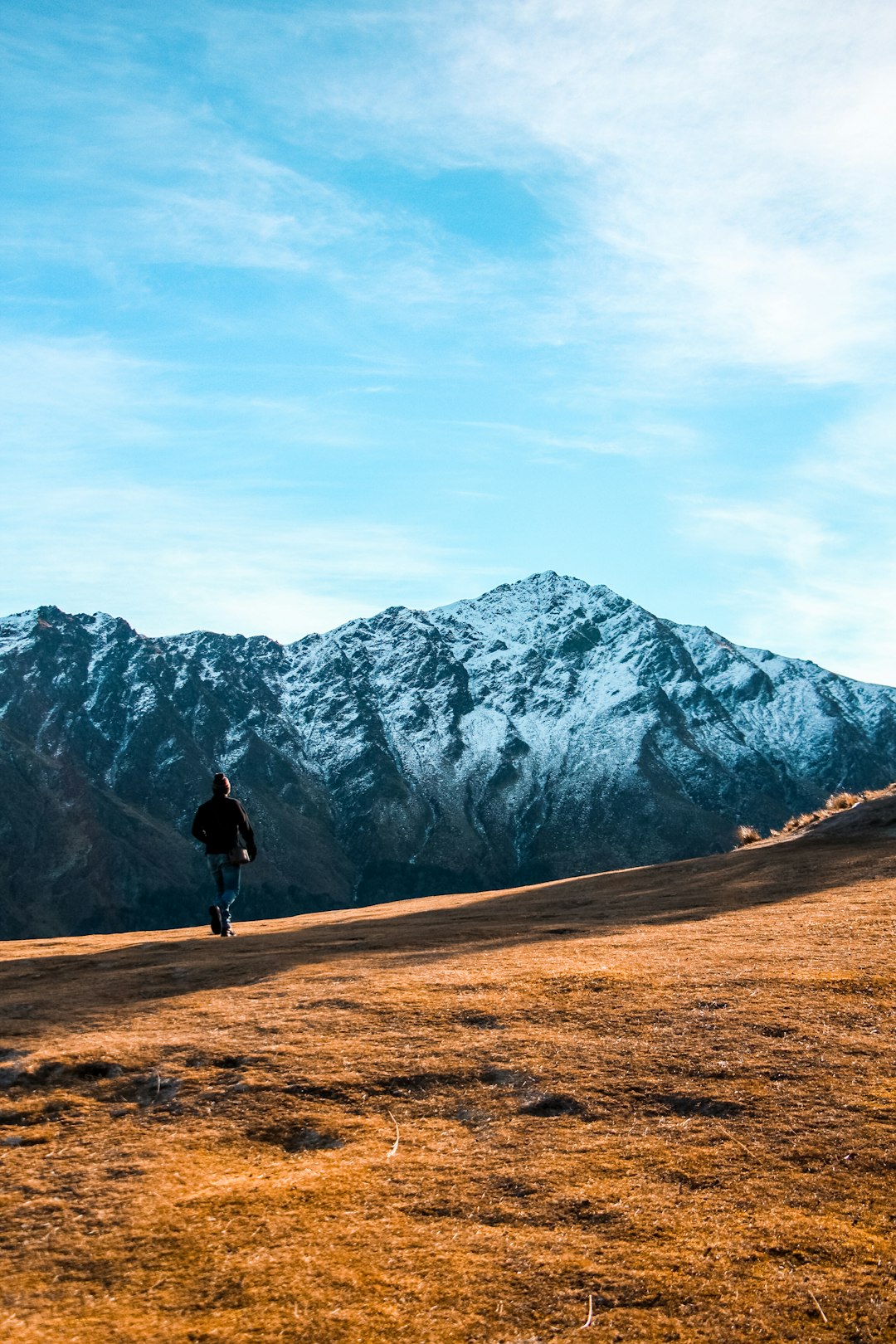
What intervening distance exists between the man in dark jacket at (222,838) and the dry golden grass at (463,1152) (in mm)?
5917

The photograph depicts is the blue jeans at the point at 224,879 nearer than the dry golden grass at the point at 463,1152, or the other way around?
the dry golden grass at the point at 463,1152

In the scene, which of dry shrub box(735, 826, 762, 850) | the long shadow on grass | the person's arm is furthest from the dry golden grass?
dry shrub box(735, 826, 762, 850)

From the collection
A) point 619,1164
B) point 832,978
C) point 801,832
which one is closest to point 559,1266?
point 619,1164

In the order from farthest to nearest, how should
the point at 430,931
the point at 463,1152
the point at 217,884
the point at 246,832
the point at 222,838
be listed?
the point at 217,884
the point at 246,832
the point at 222,838
the point at 430,931
the point at 463,1152

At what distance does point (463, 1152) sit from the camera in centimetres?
711

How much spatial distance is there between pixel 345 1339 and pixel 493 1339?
754 mm

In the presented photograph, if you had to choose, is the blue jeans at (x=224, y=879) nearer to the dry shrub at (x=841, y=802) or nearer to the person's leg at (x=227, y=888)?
the person's leg at (x=227, y=888)

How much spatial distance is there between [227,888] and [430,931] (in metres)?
4.32

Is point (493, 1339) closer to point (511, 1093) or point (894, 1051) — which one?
point (511, 1093)

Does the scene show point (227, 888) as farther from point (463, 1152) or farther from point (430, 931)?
point (463, 1152)

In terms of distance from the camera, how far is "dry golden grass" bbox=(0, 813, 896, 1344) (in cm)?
537

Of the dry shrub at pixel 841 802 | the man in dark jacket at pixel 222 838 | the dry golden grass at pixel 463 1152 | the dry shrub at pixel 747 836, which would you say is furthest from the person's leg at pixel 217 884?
the dry shrub at pixel 841 802

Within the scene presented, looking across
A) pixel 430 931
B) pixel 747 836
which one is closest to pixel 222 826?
pixel 430 931

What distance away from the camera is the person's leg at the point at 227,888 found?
18781 mm
